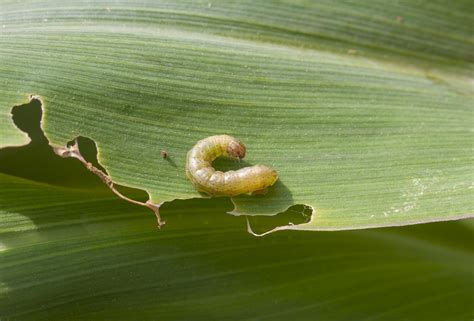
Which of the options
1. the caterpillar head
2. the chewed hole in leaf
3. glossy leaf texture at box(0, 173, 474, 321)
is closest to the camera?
glossy leaf texture at box(0, 173, 474, 321)

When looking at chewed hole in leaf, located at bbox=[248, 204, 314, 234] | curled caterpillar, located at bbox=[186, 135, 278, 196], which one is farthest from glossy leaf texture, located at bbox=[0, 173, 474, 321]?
curled caterpillar, located at bbox=[186, 135, 278, 196]

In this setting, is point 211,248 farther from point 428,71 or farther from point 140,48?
point 428,71

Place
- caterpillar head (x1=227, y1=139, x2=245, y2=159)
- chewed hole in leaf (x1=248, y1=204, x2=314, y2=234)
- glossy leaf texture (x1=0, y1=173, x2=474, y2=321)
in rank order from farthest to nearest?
1. chewed hole in leaf (x1=248, y1=204, x2=314, y2=234)
2. caterpillar head (x1=227, y1=139, x2=245, y2=159)
3. glossy leaf texture (x1=0, y1=173, x2=474, y2=321)

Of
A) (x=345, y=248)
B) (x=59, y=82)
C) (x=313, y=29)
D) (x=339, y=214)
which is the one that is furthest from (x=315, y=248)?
(x=59, y=82)

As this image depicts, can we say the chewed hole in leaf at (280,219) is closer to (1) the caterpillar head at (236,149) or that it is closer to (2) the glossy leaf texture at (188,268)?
(2) the glossy leaf texture at (188,268)

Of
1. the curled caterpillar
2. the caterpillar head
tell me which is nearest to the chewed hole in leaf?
the curled caterpillar

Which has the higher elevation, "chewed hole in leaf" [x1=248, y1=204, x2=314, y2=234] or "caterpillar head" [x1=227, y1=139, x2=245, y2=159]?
"caterpillar head" [x1=227, y1=139, x2=245, y2=159]

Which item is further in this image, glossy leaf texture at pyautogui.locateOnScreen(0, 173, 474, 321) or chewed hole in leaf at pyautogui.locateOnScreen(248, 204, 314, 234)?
chewed hole in leaf at pyautogui.locateOnScreen(248, 204, 314, 234)

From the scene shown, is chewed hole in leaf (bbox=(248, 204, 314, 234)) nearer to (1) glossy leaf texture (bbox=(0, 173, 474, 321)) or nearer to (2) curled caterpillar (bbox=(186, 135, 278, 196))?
(1) glossy leaf texture (bbox=(0, 173, 474, 321))

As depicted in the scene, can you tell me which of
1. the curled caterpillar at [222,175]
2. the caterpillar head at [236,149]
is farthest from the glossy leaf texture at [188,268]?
the caterpillar head at [236,149]
